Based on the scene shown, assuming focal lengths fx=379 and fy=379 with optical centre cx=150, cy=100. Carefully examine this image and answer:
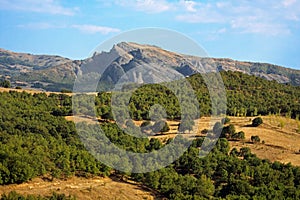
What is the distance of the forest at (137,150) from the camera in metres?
43.4

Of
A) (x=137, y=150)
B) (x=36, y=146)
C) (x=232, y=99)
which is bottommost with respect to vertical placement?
(x=137, y=150)

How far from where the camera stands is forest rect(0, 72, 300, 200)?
43.4 meters

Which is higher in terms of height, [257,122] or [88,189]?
[257,122]

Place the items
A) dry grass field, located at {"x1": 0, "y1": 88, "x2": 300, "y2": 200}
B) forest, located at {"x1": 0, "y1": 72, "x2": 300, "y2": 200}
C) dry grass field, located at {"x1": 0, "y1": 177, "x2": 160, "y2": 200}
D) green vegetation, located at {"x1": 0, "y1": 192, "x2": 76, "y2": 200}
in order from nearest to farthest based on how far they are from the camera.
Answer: green vegetation, located at {"x1": 0, "y1": 192, "x2": 76, "y2": 200} < dry grass field, located at {"x1": 0, "y1": 177, "x2": 160, "y2": 200} < dry grass field, located at {"x1": 0, "y1": 88, "x2": 300, "y2": 200} < forest, located at {"x1": 0, "y1": 72, "x2": 300, "y2": 200}

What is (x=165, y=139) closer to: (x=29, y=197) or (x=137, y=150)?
(x=137, y=150)

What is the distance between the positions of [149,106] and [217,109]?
56.0 ft

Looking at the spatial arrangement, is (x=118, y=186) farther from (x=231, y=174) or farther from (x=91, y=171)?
(x=231, y=174)

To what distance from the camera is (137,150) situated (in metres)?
58.5

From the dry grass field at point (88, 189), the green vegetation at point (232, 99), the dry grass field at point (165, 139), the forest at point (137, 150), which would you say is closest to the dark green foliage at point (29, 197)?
the forest at point (137, 150)

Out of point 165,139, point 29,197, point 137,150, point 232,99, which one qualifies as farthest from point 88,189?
point 232,99

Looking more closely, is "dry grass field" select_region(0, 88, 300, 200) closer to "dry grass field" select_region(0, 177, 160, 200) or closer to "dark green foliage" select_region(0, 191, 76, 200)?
"dry grass field" select_region(0, 177, 160, 200)

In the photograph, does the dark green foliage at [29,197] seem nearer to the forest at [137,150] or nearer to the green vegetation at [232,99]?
the forest at [137,150]

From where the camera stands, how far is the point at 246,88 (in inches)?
4564

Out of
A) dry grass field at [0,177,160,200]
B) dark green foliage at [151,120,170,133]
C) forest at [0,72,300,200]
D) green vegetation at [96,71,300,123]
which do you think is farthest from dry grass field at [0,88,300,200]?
green vegetation at [96,71,300,123]
